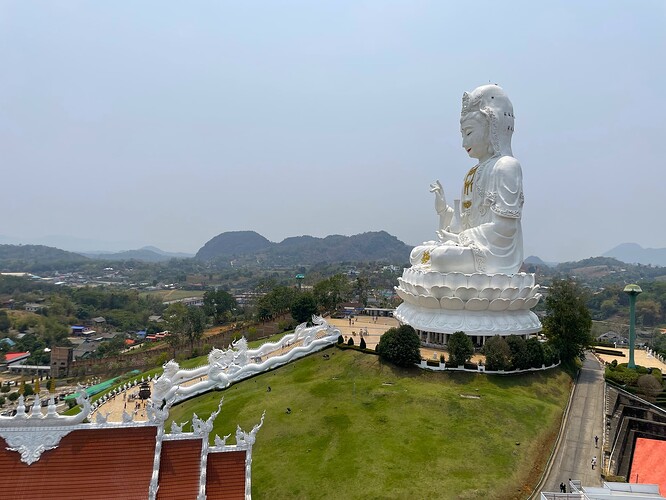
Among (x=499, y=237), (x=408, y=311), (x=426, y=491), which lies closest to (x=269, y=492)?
(x=426, y=491)

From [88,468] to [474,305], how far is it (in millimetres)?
21638

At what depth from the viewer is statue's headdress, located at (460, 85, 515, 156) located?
30.5 metres

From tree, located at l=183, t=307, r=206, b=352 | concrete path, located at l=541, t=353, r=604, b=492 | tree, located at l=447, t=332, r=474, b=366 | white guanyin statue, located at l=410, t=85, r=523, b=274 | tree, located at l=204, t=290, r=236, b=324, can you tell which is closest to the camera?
concrete path, located at l=541, t=353, r=604, b=492

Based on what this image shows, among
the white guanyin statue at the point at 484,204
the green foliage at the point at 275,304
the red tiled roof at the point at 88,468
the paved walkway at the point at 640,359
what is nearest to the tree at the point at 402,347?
the white guanyin statue at the point at 484,204

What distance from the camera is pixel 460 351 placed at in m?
23.8

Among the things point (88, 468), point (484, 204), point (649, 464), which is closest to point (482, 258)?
point (484, 204)

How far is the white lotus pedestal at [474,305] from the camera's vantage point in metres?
26.7

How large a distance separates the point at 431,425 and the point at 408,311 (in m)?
12.0

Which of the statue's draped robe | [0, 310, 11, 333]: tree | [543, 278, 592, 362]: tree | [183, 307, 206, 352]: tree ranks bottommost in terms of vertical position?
[0, 310, 11, 333]: tree

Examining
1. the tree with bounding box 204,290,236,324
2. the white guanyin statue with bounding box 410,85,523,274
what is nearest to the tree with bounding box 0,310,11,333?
the tree with bounding box 204,290,236,324

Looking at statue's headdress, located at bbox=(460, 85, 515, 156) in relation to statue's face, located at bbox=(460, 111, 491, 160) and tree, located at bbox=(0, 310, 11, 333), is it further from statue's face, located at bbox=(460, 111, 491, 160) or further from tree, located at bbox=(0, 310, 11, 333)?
tree, located at bbox=(0, 310, 11, 333)

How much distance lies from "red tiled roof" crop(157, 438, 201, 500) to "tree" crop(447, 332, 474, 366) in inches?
630

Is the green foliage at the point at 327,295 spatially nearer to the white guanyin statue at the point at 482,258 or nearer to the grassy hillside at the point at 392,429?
the white guanyin statue at the point at 482,258

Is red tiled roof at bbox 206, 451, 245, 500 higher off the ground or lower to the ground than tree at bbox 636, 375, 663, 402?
higher
